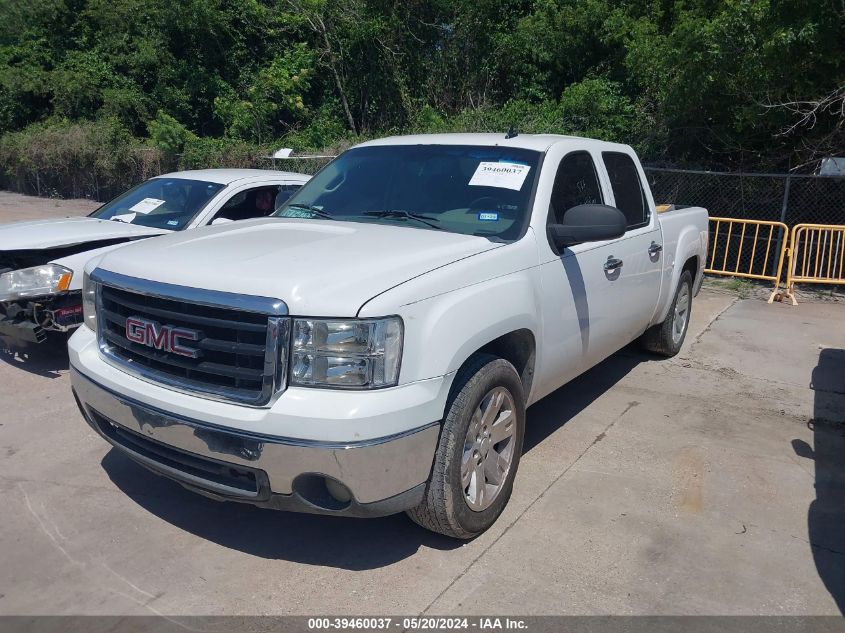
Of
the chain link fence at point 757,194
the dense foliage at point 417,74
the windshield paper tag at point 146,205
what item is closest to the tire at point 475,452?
the windshield paper tag at point 146,205

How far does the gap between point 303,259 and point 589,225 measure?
167 cm

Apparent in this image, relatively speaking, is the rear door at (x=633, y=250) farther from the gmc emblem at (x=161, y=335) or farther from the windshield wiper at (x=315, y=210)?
the gmc emblem at (x=161, y=335)

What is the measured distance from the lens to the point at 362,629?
310cm

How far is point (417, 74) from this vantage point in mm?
20312

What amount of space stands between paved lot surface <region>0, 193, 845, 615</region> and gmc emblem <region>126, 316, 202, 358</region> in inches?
41.5

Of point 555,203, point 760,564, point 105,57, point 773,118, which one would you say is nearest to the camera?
point 760,564

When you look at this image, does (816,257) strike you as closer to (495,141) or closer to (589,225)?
(495,141)

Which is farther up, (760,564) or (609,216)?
(609,216)

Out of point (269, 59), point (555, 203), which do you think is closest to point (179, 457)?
point (555, 203)

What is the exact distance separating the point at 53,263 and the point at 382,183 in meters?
3.02

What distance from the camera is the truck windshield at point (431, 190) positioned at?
4246 mm

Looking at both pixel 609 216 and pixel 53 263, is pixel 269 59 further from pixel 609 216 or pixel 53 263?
pixel 609 216

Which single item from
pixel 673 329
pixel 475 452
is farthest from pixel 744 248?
pixel 475 452

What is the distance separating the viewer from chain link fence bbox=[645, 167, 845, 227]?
421 inches
